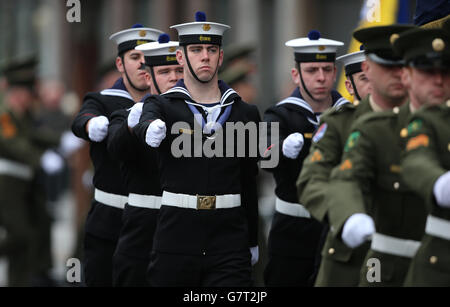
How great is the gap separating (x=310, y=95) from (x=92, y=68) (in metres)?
20.5

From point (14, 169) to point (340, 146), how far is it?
769cm

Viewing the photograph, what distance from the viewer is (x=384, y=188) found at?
5.88 metres

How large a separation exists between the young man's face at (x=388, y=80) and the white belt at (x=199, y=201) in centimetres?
134

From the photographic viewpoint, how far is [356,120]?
20.0ft

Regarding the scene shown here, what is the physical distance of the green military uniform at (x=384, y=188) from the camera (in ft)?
19.0

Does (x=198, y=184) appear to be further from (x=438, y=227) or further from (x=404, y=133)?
(x=438, y=227)

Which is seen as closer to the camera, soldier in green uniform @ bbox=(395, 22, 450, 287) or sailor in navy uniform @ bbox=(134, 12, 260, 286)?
soldier in green uniform @ bbox=(395, 22, 450, 287)

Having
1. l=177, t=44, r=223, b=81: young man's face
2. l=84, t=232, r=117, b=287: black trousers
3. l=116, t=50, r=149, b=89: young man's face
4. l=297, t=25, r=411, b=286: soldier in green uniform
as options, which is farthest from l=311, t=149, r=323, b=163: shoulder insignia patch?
l=84, t=232, r=117, b=287: black trousers

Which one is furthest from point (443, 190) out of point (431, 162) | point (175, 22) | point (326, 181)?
point (175, 22)

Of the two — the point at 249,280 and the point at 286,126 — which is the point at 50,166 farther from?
the point at 249,280

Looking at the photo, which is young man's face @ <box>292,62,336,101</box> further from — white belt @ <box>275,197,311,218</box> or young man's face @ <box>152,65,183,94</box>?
young man's face @ <box>152,65,183,94</box>

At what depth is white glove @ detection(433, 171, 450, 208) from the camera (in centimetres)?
507

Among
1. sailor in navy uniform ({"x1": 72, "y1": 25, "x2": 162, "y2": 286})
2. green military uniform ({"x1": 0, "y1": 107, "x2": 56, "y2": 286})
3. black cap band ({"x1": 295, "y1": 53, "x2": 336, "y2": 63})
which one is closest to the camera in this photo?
black cap band ({"x1": 295, "y1": 53, "x2": 336, "y2": 63})

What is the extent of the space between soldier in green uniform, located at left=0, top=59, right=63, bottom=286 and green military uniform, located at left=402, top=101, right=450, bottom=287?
829 cm
